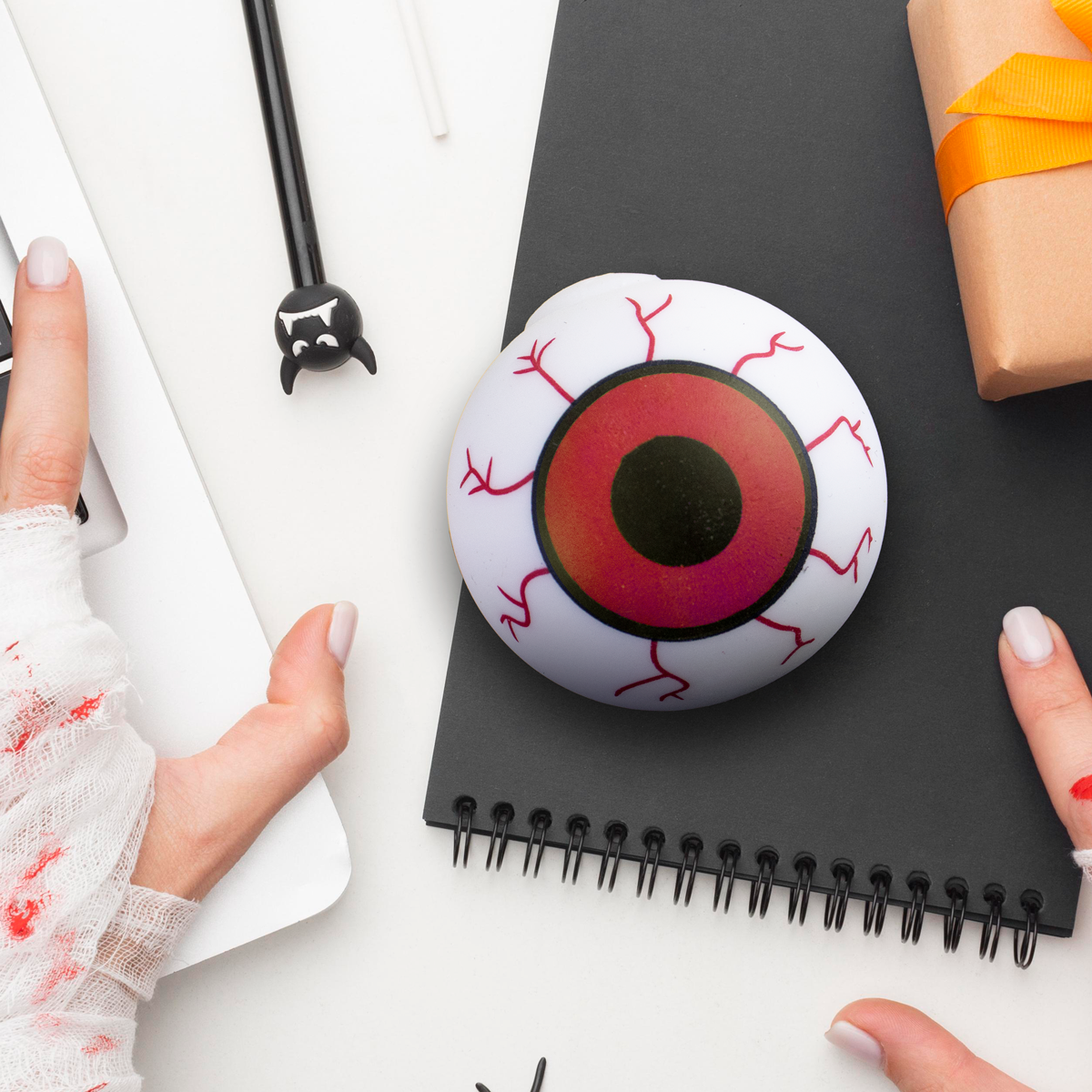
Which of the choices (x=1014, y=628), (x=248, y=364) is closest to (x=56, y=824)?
(x=248, y=364)

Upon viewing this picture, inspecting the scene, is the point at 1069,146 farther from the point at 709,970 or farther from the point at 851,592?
the point at 709,970

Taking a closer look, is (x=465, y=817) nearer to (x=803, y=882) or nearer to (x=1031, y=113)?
(x=803, y=882)

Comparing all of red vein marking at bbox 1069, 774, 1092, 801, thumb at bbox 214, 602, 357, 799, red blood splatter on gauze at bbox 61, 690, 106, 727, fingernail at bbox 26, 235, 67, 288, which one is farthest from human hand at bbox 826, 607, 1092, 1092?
fingernail at bbox 26, 235, 67, 288

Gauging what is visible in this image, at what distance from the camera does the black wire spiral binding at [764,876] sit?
0.48 meters

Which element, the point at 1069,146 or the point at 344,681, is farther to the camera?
the point at 344,681

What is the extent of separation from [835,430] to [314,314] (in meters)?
0.29

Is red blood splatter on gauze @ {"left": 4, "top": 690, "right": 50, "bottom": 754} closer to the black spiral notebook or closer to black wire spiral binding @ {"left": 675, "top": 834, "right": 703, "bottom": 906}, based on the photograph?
the black spiral notebook

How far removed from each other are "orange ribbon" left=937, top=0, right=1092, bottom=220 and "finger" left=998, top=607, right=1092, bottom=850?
9.4 inches

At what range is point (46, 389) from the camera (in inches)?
17.7

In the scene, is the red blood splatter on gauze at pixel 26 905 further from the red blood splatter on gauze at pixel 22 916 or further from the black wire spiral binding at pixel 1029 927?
the black wire spiral binding at pixel 1029 927

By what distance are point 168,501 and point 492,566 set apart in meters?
0.22

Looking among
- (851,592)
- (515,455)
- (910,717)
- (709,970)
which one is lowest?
(709,970)

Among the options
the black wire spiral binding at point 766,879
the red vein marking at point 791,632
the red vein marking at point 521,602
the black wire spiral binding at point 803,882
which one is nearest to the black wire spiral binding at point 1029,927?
the black wire spiral binding at point 766,879

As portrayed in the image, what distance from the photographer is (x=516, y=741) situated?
0.50 metres
